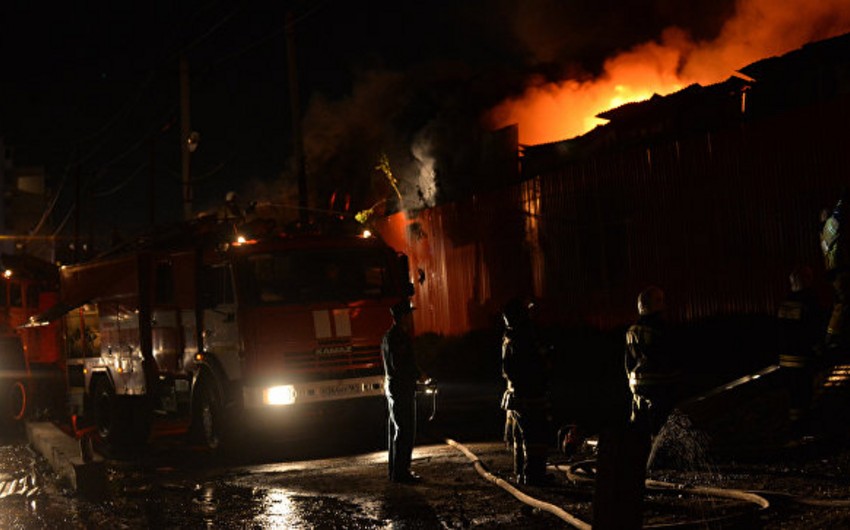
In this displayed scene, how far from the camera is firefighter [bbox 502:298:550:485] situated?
28.4 feet

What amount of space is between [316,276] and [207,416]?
237 centimetres

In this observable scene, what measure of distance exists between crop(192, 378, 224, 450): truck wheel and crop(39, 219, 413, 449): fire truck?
14mm

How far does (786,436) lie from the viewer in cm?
948

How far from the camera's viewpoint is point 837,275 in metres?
10.8

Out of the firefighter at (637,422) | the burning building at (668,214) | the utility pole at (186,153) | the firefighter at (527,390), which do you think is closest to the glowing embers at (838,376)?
the firefighter at (637,422)

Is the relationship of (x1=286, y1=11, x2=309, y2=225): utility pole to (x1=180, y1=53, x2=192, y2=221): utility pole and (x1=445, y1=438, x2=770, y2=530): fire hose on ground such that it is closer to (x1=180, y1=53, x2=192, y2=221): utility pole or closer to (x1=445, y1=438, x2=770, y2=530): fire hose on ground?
(x1=180, y1=53, x2=192, y2=221): utility pole

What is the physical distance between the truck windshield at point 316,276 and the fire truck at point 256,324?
1 centimetres

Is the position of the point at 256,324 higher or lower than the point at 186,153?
lower

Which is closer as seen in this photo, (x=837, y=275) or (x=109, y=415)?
(x=837, y=275)

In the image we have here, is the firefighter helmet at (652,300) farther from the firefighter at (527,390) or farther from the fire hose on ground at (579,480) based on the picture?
the fire hose on ground at (579,480)

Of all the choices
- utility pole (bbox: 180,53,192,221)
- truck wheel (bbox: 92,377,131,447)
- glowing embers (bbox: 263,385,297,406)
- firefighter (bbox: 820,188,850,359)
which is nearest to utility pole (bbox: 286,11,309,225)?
utility pole (bbox: 180,53,192,221)

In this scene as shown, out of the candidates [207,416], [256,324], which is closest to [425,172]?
[207,416]

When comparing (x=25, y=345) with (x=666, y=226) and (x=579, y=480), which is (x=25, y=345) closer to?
(x=666, y=226)

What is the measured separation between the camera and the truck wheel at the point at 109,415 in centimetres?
1531
